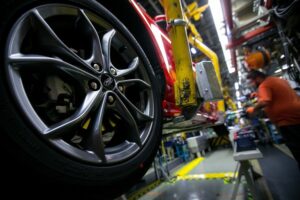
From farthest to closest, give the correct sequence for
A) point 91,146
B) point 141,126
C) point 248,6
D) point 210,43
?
point 210,43
point 248,6
point 141,126
point 91,146

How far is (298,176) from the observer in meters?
2.72

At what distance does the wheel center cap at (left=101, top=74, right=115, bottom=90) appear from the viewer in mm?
849

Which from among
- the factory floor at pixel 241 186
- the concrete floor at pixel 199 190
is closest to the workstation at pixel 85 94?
the factory floor at pixel 241 186

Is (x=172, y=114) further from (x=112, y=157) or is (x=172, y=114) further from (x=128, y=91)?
(x=112, y=157)

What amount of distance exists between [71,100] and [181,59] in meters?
0.80

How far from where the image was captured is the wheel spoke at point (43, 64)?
1.96 ft

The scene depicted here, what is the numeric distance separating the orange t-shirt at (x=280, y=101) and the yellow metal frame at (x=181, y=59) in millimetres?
1601

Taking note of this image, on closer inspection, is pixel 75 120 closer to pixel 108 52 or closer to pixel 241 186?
pixel 108 52

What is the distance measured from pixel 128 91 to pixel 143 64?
216 millimetres

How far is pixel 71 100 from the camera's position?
867 millimetres

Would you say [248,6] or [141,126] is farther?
[248,6]

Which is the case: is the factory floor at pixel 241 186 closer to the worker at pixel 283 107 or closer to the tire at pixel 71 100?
the worker at pixel 283 107

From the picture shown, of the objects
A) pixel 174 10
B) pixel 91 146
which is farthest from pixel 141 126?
pixel 174 10

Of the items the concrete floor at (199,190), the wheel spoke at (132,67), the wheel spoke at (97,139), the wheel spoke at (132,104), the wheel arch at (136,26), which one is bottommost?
the concrete floor at (199,190)
